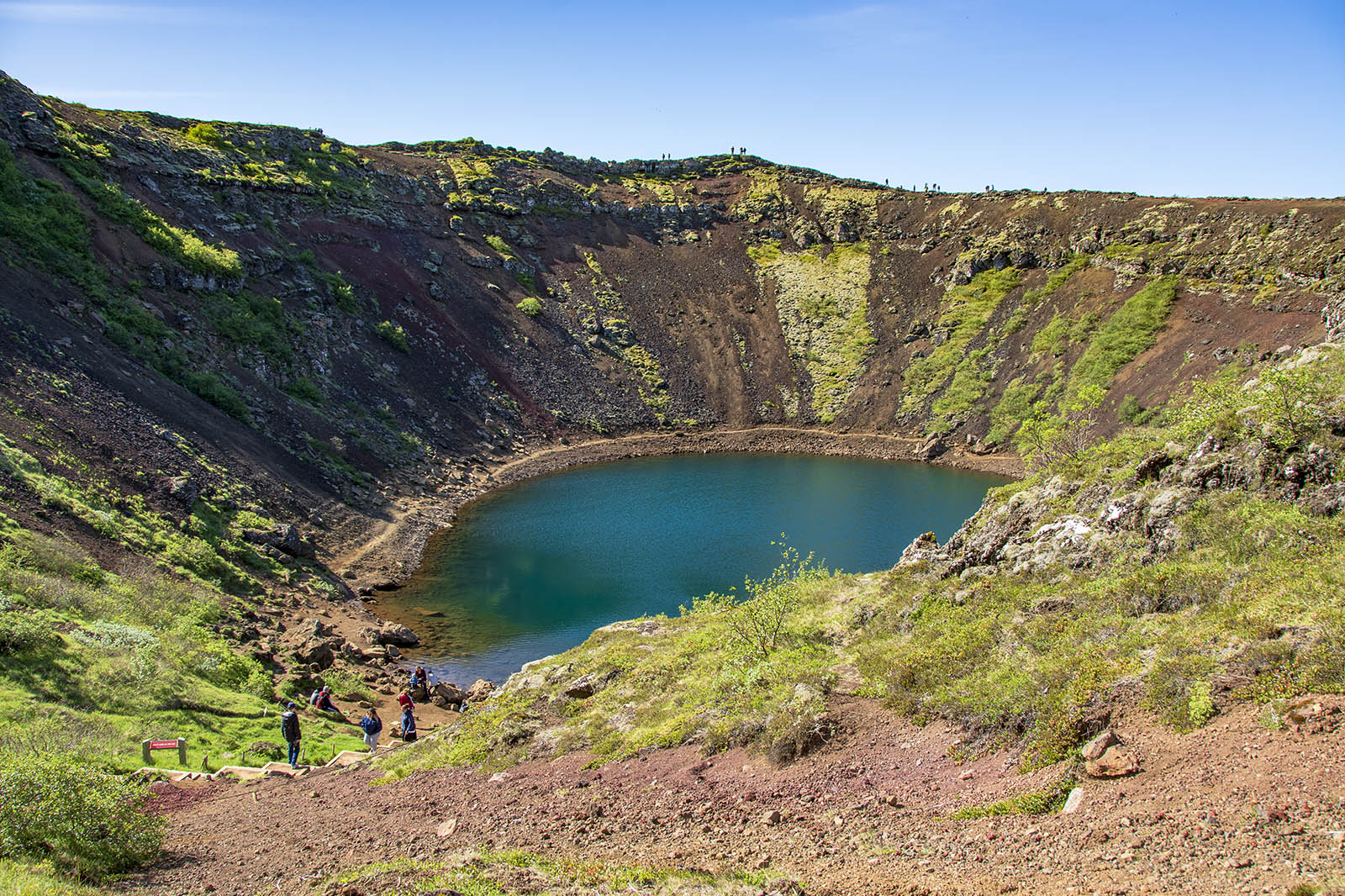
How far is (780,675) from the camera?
17250mm

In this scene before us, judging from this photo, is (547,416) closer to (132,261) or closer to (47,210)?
(132,261)

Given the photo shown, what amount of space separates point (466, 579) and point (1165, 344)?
191ft

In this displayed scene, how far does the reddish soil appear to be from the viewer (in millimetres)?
8297

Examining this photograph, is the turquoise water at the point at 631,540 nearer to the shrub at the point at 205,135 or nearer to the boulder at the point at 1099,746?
the boulder at the point at 1099,746

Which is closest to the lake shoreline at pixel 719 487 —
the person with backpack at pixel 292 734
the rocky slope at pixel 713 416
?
the rocky slope at pixel 713 416

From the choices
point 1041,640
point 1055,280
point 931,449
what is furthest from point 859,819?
point 1055,280

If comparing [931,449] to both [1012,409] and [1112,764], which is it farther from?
[1112,764]

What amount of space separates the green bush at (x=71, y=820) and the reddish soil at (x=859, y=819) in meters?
0.59

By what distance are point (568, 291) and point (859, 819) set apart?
78.6m

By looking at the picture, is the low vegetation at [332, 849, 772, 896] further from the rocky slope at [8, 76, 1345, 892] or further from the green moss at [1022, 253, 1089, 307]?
the green moss at [1022, 253, 1089, 307]

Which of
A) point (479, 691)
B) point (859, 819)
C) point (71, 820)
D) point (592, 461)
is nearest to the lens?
point (859, 819)

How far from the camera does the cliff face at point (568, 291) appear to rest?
161 ft

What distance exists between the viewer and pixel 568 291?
85375 millimetres

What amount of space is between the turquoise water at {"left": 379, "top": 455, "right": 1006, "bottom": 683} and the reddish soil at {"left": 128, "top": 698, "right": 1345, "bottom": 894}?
17.1m
